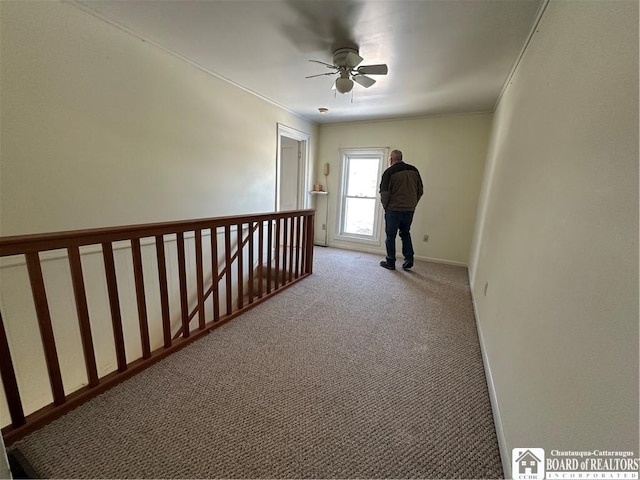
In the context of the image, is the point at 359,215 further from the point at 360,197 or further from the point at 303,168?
the point at 303,168

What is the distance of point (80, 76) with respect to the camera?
1801 millimetres

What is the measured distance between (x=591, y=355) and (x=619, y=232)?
11.9 inches

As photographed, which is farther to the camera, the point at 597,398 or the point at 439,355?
the point at 439,355

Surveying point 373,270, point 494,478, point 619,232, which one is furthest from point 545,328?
point 373,270

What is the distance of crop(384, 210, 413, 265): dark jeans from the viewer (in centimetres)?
346

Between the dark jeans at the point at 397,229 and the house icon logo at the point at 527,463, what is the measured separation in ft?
8.69

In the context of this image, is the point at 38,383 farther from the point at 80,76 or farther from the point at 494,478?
the point at 494,478

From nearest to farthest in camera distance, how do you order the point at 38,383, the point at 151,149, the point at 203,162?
the point at 38,383 → the point at 151,149 → the point at 203,162

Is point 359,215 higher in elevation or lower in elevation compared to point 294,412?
higher

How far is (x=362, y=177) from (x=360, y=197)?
35 cm

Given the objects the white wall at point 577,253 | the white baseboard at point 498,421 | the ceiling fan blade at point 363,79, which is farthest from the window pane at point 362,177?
the white baseboard at point 498,421

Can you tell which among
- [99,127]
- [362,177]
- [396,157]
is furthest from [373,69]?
[362,177]

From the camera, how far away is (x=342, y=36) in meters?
1.96

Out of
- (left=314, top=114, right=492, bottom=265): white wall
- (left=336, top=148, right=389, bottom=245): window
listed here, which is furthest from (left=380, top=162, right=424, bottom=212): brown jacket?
(left=336, top=148, right=389, bottom=245): window
